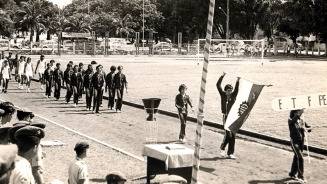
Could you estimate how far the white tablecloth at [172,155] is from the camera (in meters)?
9.55

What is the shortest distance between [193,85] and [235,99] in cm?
1569

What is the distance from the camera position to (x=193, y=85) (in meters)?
29.5

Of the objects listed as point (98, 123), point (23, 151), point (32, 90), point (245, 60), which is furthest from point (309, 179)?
point (245, 60)

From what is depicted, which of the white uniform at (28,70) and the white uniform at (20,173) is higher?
the white uniform at (20,173)

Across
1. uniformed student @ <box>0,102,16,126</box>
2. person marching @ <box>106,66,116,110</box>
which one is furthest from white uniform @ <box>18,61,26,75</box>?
uniformed student @ <box>0,102,16,126</box>

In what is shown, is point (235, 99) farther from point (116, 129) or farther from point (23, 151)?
point (23, 151)

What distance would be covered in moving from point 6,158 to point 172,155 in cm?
579

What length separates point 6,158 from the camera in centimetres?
398

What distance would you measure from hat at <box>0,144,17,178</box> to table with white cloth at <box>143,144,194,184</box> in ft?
18.1

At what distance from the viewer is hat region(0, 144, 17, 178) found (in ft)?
12.7

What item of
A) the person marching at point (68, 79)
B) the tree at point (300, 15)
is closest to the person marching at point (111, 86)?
the person marching at point (68, 79)

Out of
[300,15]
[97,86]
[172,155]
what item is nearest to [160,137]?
[97,86]

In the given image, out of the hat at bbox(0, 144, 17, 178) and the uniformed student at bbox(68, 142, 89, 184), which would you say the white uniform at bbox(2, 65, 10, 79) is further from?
the hat at bbox(0, 144, 17, 178)

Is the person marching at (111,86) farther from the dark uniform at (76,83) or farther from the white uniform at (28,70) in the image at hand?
the white uniform at (28,70)
